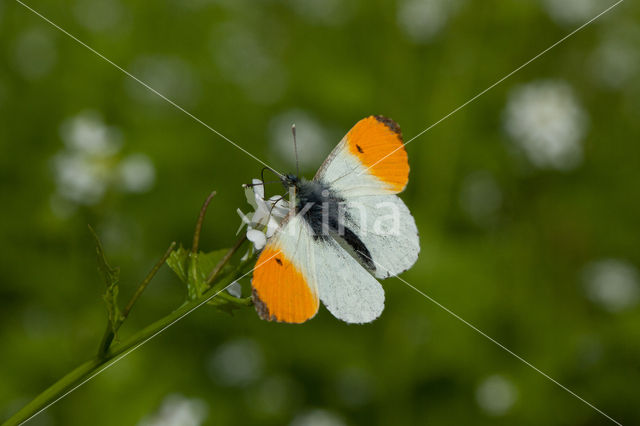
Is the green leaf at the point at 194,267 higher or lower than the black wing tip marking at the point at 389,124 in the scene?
lower

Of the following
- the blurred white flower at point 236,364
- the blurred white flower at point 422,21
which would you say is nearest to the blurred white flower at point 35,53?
the blurred white flower at point 236,364

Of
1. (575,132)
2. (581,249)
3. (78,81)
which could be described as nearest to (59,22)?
(78,81)

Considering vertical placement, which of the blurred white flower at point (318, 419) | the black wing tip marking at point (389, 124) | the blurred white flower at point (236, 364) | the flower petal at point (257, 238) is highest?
the black wing tip marking at point (389, 124)

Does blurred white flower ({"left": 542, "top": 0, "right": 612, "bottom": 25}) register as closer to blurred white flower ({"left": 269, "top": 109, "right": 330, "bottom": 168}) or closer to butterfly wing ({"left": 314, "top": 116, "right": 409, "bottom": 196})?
blurred white flower ({"left": 269, "top": 109, "right": 330, "bottom": 168})

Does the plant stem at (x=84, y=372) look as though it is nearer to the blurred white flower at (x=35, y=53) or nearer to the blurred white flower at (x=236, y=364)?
the blurred white flower at (x=236, y=364)

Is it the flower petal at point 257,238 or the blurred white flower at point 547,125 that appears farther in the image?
the blurred white flower at point 547,125

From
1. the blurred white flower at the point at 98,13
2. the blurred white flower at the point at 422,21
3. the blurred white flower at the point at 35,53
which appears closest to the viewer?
the blurred white flower at the point at 35,53

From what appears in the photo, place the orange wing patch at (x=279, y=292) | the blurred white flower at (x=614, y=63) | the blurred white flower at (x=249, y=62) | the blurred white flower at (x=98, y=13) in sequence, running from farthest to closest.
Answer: the blurred white flower at (x=614, y=63), the blurred white flower at (x=249, y=62), the blurred white flower at (x=98, y=13), the orange wing patch at (x=279, y=292)
